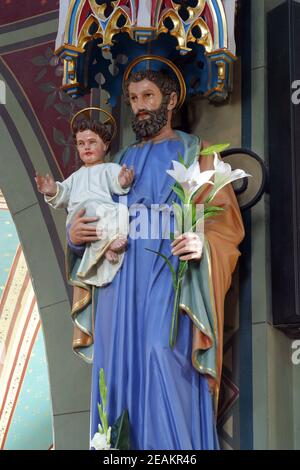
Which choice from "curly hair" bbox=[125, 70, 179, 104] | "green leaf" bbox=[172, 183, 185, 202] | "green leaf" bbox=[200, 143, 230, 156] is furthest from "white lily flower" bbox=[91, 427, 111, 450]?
"curly hair" bbox=[125, 70, 179, 104]

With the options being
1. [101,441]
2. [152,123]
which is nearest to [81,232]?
[152,123]

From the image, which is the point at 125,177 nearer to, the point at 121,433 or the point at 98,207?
the point at 98,207

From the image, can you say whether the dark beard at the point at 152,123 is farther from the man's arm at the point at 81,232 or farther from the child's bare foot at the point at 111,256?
the child's bare foot at the point at 111,256

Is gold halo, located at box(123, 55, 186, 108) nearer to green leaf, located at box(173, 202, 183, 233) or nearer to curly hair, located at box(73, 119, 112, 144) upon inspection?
curly hair, located at box(73, 119, 112, 144)

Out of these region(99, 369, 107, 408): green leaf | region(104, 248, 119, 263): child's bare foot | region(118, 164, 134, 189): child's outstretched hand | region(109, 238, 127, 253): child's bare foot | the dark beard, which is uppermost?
the dark beard

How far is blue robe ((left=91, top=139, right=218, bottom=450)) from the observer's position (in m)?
4.54

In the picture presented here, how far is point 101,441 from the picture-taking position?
455 centimetres

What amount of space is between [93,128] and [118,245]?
1.68 ft

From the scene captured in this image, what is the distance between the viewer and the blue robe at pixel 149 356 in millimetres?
4543

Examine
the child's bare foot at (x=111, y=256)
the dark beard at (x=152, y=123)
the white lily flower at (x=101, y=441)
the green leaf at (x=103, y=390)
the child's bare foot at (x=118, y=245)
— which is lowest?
the white lily flower at (x=101, y=441)

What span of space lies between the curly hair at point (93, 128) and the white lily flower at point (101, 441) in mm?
1209

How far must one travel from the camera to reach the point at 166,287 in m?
4.75

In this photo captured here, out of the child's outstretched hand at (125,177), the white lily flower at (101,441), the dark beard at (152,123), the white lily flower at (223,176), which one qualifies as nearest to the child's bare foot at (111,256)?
the child's outstretched hand at (125,177)

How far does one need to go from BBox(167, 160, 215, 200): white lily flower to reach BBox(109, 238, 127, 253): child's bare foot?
0.31 metres
